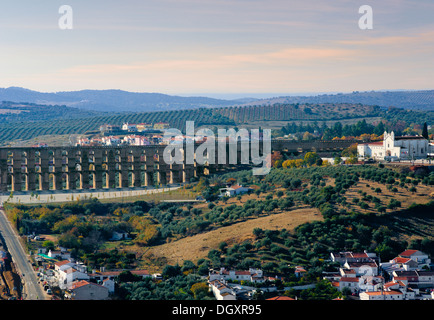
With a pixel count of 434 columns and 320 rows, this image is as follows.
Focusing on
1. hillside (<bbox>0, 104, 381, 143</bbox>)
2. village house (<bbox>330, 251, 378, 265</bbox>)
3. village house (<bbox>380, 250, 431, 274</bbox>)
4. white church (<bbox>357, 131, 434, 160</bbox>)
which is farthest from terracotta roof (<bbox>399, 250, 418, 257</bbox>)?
hillside (<bbox>0, 104, 381, 143</bbox>)

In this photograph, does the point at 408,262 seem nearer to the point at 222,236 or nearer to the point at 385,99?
the point at 222,236

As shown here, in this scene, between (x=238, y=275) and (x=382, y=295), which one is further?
(x=238, y=275)

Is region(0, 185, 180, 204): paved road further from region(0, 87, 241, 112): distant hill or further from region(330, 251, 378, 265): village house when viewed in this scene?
region(0, 87, 241, 112): distant hill

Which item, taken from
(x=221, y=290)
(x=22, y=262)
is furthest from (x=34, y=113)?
(x=221, y=290)

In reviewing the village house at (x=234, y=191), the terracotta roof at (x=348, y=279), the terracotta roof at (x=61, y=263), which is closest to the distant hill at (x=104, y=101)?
the village house at (x=234, y=191)

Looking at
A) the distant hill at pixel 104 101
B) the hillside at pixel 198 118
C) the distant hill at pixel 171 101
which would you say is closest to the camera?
the hillside at pixel 198 118

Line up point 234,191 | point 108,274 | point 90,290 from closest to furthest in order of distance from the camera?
1. point 90,290
2. point 108,274
3. point 234,191

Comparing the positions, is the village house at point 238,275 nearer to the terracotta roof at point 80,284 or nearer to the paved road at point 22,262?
the terracotta roof at point 80,284
